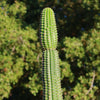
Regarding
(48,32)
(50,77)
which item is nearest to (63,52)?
(48,32)

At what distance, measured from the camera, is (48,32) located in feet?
7.52

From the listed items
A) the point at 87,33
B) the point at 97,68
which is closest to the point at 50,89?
the point at 97,68

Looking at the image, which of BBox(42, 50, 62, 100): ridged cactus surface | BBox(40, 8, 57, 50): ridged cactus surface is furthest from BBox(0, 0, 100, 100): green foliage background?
BBox(42, 50, 62, 100): ridged cactus surface

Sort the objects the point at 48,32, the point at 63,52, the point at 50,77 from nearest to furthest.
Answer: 1. the point at 50,77
2. the point at 48,32
3. the point at 63,52

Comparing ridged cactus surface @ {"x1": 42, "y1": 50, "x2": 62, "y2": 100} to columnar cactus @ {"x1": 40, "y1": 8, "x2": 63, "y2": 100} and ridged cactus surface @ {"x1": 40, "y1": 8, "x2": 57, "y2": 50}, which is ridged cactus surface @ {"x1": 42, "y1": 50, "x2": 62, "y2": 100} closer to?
columnar cactus @ {"x1": 40, "y1": 8, "x2": 63, "y2": 100}

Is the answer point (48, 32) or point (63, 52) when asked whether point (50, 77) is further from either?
point (63, 52)

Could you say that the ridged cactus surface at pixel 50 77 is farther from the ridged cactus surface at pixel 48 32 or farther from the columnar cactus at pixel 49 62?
the ridged cactus surface at pixel 48 32

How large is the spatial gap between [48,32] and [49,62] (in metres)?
0.37

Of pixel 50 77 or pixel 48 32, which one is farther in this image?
pixel 48 32

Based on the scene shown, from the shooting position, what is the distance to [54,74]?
2186 mm

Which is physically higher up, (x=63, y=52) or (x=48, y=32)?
(x=48, y=32)

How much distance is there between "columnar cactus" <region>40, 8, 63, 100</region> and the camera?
216 centimetres

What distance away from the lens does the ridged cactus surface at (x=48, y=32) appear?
227 centimetres

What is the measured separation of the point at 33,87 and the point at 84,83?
4.00 feet
